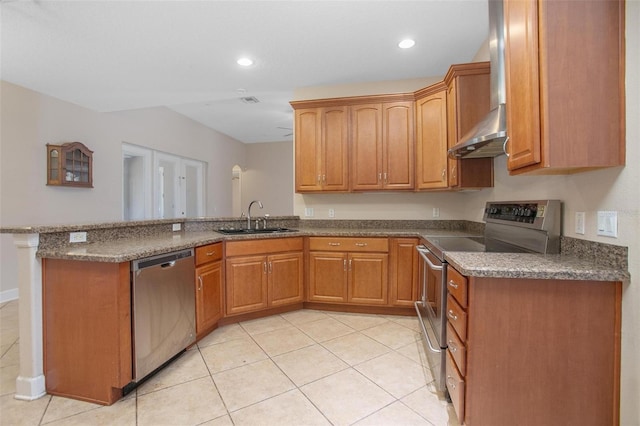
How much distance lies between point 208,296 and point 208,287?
75mm

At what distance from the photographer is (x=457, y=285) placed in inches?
57.2

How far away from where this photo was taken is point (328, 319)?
2.91 metres

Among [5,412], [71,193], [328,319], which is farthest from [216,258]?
[71,193]

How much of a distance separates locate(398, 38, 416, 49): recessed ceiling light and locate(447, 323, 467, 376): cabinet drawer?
7.84 feet

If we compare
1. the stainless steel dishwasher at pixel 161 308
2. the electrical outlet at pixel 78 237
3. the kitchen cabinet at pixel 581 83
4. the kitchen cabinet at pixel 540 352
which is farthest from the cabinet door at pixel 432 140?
the electrical outlet at pixel 78 237

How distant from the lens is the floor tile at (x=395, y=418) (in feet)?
4.96

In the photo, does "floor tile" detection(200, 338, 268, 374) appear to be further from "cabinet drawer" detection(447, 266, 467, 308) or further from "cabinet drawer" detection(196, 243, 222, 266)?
"cabinet drawer" detection(447, 266, 467, 308)

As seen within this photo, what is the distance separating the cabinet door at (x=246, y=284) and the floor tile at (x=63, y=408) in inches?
46.7

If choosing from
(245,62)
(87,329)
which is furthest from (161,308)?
(245,62)

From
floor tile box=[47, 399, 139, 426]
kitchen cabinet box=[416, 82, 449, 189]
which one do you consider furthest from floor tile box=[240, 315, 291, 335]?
kitchen cabinet box=[416, 82, 449, 189]

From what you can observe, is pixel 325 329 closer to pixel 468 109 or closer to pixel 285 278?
pixel 285 278

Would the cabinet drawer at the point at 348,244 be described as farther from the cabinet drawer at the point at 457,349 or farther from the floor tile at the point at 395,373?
the cabinet drawer at the point at 457,349

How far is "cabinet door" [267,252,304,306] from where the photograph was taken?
293cm

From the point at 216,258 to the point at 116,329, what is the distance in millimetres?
1014
